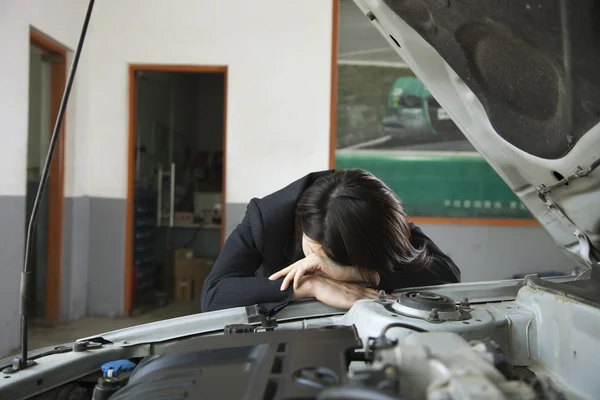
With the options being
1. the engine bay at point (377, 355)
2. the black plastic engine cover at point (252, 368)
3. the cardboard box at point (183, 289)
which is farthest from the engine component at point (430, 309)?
the cardboard box at point (183, 289)

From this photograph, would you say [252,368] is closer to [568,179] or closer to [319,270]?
[319,270]

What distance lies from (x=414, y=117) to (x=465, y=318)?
292 cm

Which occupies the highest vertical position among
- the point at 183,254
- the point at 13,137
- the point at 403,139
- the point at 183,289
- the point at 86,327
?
the point at 403,139

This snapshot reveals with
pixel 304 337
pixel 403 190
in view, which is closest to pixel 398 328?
pixel 304 337

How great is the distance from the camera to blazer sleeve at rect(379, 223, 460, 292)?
1.33 meters

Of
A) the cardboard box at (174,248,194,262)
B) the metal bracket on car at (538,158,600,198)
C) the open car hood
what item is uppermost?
the open car hood

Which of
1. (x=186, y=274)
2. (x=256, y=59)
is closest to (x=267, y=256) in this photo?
(x=256, y=59)

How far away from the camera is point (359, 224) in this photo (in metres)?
1.19

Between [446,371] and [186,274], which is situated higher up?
[446,371]

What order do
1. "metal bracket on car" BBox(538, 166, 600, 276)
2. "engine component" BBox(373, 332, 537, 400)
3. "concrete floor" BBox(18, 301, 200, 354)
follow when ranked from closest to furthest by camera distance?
"engine component" BBox(373, 332, 537, 400) → "metal bracket on car" BBox(538, 166, 600, 276) → "concrete floor" BBox(18, 301, 200, 354)

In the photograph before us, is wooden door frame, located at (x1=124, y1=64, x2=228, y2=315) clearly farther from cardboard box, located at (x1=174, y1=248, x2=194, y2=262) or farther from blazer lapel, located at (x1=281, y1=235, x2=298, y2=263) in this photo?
blazer lapel, located at (x1=281, y1=235, x2=298, y2=263)

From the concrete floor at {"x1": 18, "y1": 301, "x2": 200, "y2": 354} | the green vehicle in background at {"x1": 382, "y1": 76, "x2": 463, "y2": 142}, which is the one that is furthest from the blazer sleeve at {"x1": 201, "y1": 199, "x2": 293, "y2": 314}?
the green vehicle in background at {"x1": 382, "y1": 76, "x2": 463, "y2": 142}

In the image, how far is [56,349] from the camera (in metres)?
1.05

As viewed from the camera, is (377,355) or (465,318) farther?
(465,318)
